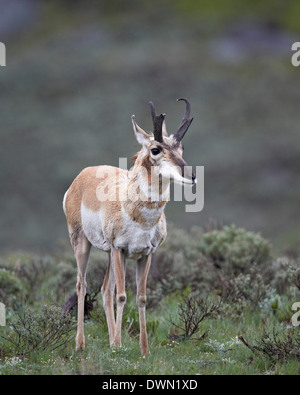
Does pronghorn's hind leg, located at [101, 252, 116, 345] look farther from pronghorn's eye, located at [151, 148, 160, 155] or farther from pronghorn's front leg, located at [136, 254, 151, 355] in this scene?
pronghorn's eye, located at [151, 148, 160, 155]

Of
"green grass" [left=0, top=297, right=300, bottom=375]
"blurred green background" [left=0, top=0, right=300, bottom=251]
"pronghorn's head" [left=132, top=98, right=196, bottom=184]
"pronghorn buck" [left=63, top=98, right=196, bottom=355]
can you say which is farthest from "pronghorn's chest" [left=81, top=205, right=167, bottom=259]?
"blurred green background" [left=0, top=0, right=300, bottom=251]

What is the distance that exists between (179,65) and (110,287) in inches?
2322

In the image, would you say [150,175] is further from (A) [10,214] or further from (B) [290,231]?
(A) [10,214]

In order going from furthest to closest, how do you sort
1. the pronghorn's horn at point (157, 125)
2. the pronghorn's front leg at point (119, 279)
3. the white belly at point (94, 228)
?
the white belly at point (94, 228)
the pronghorn's front leg at point (119, 279)
the pronghorn's horn at point (157, 125)

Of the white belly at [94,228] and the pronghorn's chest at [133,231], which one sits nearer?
the pronghorn's chest at [133,231]

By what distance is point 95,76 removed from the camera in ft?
215

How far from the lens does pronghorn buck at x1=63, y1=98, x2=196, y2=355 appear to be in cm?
776

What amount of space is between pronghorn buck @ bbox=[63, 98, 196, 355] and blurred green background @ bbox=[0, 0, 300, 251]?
87.9 feet

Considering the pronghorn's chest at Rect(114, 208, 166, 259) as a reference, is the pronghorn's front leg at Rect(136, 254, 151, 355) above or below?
below

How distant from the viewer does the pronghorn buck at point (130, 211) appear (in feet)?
25.5

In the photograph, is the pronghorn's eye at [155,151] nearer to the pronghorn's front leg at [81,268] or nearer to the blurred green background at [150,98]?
the pronghorn's front leg at [81,268]

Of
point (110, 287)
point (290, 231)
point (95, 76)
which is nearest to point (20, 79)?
point (95, 76)

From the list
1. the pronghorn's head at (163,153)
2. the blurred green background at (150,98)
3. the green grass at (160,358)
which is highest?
the blurred green background at (150,98)

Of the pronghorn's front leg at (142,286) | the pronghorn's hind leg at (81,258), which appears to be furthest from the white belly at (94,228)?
the pronghorn's front leg at (142,286)
